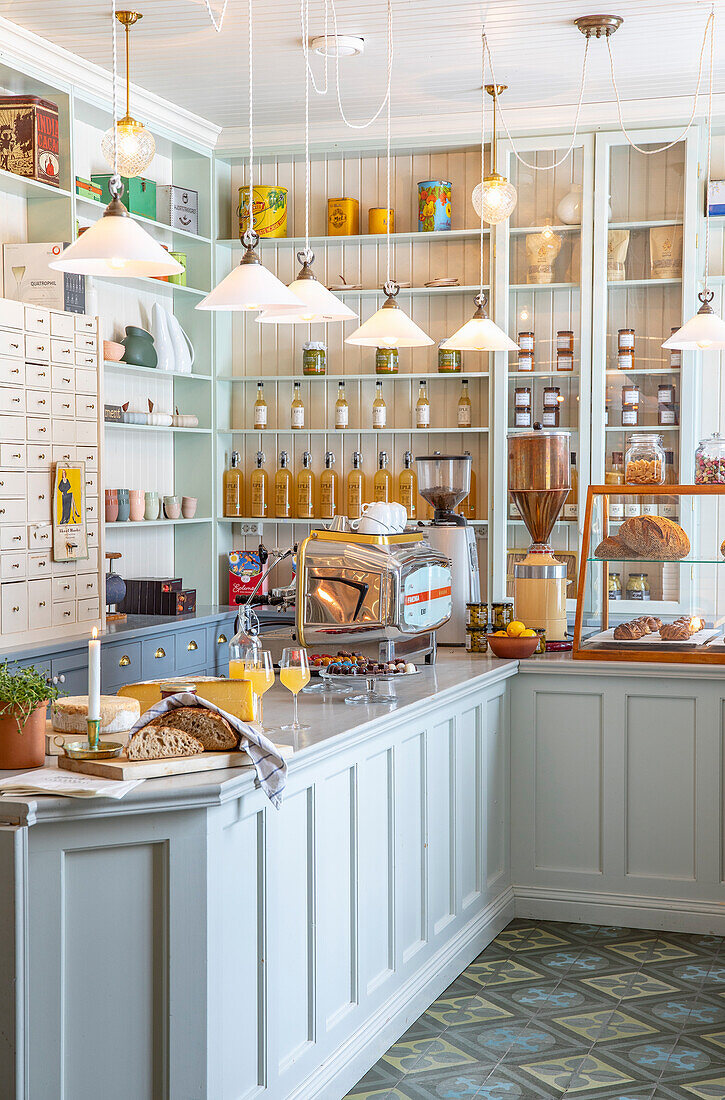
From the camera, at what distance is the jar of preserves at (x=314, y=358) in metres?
5.98

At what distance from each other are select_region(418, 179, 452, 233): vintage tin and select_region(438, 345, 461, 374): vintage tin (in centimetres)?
60

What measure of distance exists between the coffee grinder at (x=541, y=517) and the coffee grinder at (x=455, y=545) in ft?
0.55

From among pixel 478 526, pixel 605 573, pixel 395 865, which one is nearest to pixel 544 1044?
pixel 395 865

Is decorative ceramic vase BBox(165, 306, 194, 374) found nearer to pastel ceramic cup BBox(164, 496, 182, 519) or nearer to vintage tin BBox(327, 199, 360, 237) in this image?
pastel ceramic cup BBox(164, 496, 182, 519)

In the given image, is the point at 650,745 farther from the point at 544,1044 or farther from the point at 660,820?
the point at 544,1044

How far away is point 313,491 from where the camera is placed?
6.03 meters

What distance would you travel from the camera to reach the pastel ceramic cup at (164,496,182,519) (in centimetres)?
564

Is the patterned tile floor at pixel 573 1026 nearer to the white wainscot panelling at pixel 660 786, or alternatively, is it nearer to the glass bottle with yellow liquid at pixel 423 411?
the white wainscot panelling at pixel 660 786

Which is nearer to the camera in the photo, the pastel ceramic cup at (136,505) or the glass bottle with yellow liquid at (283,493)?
the pastel ceramic cup at (136,505)

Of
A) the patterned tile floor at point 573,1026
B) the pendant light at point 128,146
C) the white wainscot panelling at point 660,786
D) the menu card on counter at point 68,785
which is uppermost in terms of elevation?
the pendant light at point 128,146

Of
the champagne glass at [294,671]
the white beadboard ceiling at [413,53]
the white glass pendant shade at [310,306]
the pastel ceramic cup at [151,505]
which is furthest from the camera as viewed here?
the pastel ceramic cup at [151,505]

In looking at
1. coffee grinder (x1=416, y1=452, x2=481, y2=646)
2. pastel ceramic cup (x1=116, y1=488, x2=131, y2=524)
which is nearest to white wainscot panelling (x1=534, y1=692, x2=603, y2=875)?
coffee grinder (x1=416, y1=452, x2=481, y2=646)

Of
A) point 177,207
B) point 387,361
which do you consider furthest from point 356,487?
point 177,207

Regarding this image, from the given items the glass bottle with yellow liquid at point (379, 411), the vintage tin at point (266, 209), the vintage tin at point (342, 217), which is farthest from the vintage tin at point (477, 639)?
the vintage tin at point (266, 209)
